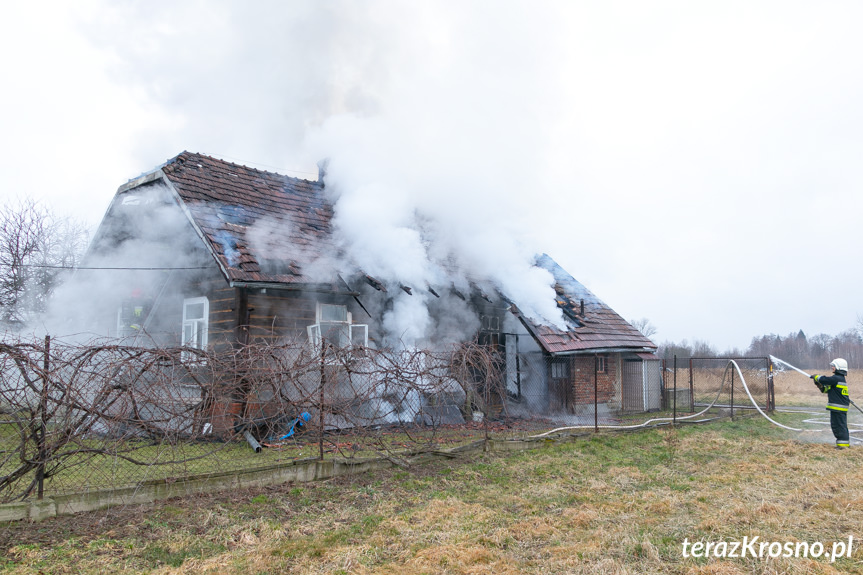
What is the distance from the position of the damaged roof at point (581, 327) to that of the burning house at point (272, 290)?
0.22ft

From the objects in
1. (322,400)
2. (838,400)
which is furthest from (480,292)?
(838,400)

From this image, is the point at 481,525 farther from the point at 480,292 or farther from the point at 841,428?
the point at 480,292

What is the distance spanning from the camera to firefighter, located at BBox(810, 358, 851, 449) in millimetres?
9922

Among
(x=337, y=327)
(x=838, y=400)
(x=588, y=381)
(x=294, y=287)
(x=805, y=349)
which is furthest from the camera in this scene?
(x=805, y=349)

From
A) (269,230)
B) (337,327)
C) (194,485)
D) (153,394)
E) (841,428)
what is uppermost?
(269,230)

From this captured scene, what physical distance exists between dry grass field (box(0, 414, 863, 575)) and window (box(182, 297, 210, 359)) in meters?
5.50

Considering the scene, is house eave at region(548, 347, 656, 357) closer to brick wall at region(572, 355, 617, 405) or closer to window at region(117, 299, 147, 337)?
brick wall at region(572, 355, 617, 405)

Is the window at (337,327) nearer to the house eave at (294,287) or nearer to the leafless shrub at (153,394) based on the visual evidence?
the house eave at (294,287)

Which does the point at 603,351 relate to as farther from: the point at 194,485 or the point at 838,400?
the point at 194,485

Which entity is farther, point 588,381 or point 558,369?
point 588,381

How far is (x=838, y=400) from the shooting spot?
10.2 meters

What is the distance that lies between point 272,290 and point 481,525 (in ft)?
22.6

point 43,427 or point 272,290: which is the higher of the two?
point 272,290

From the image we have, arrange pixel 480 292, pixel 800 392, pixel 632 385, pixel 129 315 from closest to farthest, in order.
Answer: pixel 129 315, pixel 480 292, pixel 632 385, pixel 800 392
